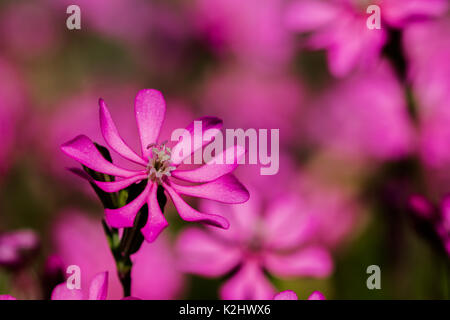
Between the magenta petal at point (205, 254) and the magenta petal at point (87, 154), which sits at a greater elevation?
the magenta petal at point (87, 154)

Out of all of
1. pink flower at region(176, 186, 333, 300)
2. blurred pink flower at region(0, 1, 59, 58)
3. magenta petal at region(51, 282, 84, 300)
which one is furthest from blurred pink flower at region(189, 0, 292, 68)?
magenta petal at region(51, 282, 84, 300)

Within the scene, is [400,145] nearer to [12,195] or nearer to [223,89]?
[223,89]

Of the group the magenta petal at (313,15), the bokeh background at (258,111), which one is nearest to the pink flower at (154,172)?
the bokeh background at (258,111)

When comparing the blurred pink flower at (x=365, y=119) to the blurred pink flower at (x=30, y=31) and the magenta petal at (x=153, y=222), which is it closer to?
the magenta petal at (x=153, y=222)

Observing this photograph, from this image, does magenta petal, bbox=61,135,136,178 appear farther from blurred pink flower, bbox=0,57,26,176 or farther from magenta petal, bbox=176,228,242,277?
blurred pink flower, bbox=0,57,26,176

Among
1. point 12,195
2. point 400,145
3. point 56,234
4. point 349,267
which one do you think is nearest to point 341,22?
point 400,145

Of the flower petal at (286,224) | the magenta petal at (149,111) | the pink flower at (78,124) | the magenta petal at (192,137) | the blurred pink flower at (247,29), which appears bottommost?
the flower petal at (286,224)
